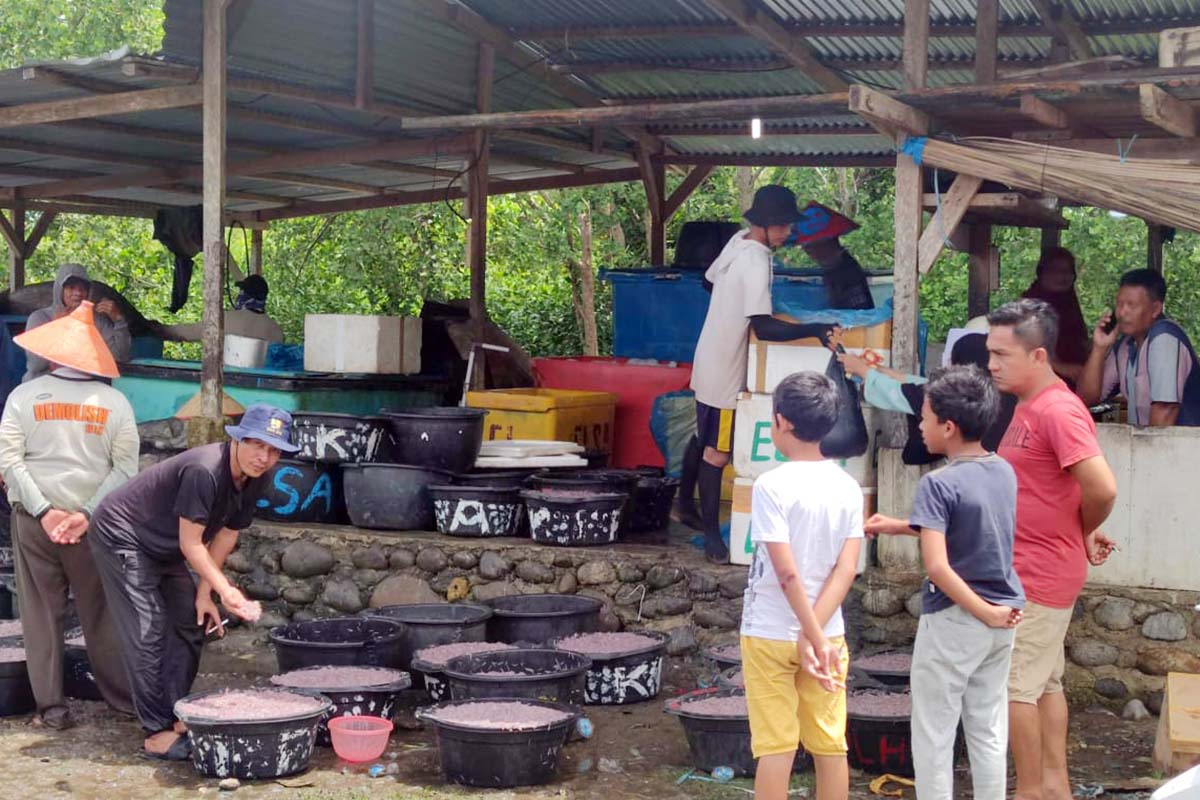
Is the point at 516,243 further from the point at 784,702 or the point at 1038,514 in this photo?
the point at 784,702

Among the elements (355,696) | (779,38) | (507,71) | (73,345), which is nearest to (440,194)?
(507,71)

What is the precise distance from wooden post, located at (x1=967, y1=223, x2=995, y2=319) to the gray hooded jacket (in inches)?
229

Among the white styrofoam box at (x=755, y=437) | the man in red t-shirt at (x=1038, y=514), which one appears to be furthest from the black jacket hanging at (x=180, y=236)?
the man in red t-shirt at (x=1038, y=514)

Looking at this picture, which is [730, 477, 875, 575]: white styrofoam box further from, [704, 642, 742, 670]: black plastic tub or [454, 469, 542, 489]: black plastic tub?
[454, 469, 542, 489]: black plastic tub

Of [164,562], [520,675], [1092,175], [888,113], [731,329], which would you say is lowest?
[520,675]

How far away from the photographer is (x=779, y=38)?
970cm

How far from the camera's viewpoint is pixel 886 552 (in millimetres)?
7289

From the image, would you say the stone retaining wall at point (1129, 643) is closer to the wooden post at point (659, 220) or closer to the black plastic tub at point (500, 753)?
the black plastic tub at point (500, 753)

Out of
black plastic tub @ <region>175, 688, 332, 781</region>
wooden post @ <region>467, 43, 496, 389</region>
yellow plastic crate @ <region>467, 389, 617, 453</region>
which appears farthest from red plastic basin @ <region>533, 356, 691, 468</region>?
black plastic tub @ <region>175, 688, 332, 781</region>

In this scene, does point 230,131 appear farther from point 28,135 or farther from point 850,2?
point 850,2

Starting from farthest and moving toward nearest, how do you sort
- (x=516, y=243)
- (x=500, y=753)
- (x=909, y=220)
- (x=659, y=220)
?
(x=516, y=243), (x=659, y=220), (x=909, y=220), (x=500, y=753)

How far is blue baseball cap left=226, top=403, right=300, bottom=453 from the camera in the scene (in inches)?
227

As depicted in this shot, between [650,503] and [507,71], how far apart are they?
422cm

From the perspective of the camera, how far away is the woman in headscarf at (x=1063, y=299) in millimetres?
8555
